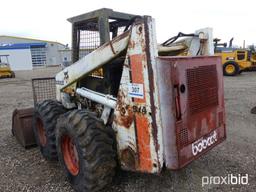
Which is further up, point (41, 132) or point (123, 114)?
point (123, 114)

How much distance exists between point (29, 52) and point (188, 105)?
5617 cm

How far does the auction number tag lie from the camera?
2.47 m

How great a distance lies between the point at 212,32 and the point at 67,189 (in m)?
2.69

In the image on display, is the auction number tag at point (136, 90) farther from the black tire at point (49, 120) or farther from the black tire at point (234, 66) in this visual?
the black tire at point (234, 66)

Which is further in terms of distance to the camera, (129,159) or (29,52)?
(29,52)

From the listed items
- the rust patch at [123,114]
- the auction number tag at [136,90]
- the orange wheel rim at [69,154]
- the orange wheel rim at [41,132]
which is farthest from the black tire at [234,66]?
the auction number tag at [136,90]

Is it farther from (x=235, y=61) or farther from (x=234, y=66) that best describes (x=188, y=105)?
(x=235, y=61)

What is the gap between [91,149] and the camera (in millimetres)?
2764

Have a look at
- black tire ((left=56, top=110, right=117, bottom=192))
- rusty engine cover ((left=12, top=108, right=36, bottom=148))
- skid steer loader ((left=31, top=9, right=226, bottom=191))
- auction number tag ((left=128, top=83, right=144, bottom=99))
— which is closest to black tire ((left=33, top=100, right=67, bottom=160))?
skid steer loader ((left=31, top=9, right=226, bottom=191))

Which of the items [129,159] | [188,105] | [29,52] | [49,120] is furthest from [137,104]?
[29,52]

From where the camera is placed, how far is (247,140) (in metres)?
4.75

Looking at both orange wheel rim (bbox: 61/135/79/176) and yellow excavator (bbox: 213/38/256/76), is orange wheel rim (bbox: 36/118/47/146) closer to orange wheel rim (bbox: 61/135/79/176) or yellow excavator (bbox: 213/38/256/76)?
orange wheel rim (bbox: 61/135/79/176)

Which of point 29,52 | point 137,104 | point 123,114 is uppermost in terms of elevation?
point 29,52


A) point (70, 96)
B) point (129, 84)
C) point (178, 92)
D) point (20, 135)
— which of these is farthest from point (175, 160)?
point (20, 135)
